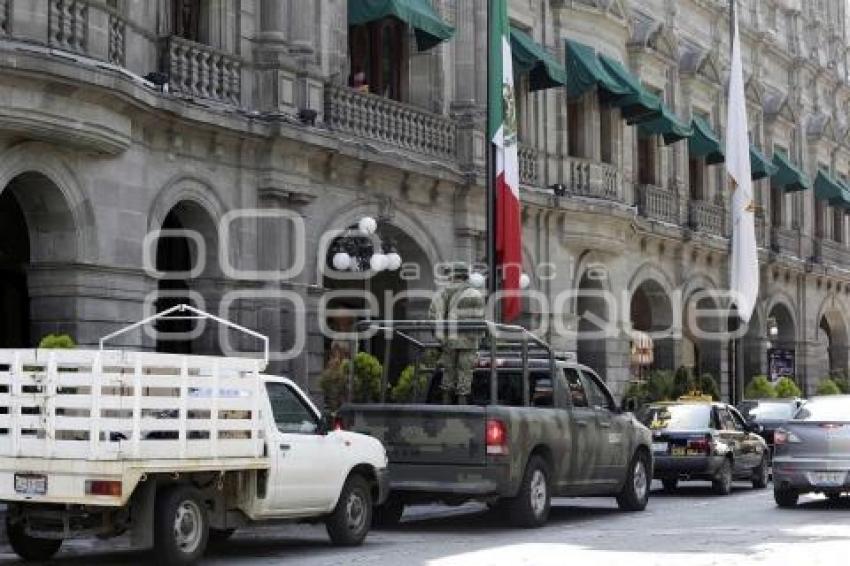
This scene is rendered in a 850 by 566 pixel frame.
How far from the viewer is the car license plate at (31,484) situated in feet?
38.6

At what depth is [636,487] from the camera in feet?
61.6

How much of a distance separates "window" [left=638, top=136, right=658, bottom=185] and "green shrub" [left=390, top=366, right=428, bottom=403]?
16347mm

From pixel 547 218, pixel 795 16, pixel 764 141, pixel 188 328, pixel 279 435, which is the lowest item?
pixel 279 435

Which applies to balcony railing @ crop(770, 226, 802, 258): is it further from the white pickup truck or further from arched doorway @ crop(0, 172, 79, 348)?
the white pickup truck

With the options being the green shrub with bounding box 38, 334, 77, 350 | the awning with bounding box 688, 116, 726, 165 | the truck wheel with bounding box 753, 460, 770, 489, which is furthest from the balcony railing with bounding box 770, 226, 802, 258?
the green shrub with bounding box 38, 334, 77, 350

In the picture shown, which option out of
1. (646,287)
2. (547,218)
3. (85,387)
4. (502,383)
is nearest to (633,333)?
(646,287)

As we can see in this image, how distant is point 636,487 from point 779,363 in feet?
76.4

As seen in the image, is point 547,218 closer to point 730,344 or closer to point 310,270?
point 310,270

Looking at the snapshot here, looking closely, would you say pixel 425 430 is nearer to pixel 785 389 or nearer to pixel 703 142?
pixel 703 142

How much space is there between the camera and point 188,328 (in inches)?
845

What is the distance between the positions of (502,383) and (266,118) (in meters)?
6.31

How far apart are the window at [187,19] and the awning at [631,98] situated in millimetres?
11447

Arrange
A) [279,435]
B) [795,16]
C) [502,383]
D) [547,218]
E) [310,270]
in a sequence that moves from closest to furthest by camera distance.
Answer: [279,435], [502,383], [310,270], [547,218], [795,16]

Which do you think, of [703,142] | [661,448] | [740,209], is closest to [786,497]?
[661,448]
